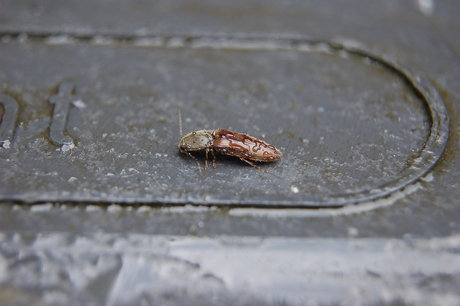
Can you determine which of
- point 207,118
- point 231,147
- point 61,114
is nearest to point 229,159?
point 231,147

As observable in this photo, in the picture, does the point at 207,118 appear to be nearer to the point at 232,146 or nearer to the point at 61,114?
the point at 232,146

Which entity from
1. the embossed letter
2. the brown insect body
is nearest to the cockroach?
the brown insect body

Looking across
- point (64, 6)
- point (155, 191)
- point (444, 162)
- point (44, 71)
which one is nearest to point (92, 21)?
point (64, 6)

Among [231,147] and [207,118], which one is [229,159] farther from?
[207,118]

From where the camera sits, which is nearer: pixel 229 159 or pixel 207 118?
pixel 229 159

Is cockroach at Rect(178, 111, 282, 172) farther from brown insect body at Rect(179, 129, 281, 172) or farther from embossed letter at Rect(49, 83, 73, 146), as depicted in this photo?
embossed letter at Rect(49, 83, 73, 146)

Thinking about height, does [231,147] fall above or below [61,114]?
below

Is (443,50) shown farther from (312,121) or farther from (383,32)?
(312,121)

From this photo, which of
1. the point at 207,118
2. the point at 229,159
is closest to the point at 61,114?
the point at 207,118

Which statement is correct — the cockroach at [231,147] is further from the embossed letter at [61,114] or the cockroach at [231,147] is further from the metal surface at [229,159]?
the embossed letter at [61,114]
